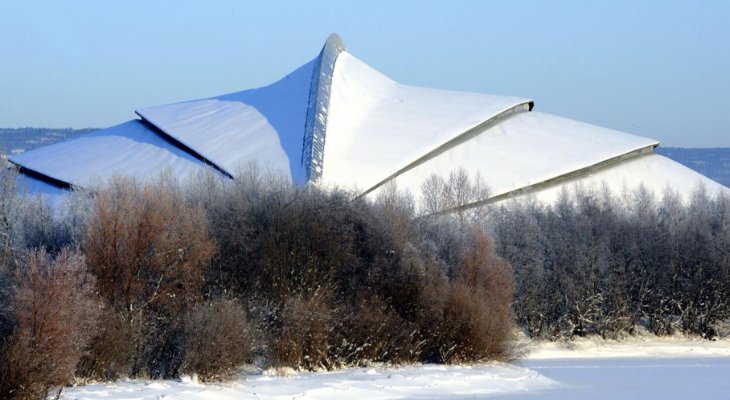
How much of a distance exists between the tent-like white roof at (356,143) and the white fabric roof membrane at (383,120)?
0.06 m

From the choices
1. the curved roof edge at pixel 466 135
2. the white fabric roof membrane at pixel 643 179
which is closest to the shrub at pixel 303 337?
the curved roof edge at pixel 466 135

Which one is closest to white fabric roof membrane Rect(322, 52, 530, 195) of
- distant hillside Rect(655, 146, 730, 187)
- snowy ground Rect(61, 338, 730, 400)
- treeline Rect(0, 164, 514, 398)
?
treeline Rect(0, 164, 514, 398)

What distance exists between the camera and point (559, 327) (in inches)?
1535

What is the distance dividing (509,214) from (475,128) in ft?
27.6

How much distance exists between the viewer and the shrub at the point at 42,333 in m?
20.1

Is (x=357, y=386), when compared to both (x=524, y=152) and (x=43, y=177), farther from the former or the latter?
(x=43, y=177)

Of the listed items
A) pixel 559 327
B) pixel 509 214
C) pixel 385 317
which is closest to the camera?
pixel 385 317

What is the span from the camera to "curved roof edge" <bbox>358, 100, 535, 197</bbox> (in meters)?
44.7

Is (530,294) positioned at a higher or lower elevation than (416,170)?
lower

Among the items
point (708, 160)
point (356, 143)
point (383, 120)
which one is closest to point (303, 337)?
point (356, 143)

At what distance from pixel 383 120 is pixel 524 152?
20.1 feet

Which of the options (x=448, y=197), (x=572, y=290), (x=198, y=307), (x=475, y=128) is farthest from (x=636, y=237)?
(x=198, y=307)

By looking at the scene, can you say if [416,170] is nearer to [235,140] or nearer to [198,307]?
[235,140]

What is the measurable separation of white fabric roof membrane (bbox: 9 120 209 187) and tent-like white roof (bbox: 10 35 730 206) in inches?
3.0
